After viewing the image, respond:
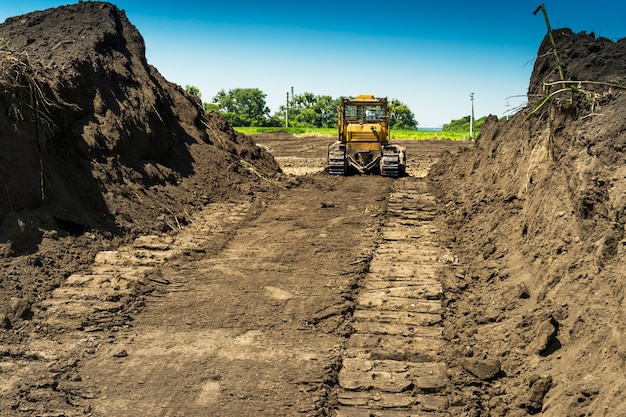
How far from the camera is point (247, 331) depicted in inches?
258

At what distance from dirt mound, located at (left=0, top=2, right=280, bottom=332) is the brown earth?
0.16ft

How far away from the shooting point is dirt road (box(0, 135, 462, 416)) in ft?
17.0

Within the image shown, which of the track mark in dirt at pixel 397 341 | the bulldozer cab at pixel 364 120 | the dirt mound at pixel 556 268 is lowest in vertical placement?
the track mark in dirt at pixel 397 341

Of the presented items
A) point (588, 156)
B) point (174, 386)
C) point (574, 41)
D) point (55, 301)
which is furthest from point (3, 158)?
point (574, 41)

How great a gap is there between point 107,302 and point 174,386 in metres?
2.36

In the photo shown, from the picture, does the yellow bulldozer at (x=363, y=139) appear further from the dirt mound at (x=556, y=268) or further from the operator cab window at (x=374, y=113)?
the dirt mound at (x=556, y=268)

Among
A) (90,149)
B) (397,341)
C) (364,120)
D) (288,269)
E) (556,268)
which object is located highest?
(364,120)

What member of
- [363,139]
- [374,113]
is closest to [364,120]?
[374,113]

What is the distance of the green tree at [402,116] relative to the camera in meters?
87.6

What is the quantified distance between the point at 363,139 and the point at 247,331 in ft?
42.3

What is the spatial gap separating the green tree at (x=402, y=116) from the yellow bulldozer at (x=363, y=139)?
67133 millimetres

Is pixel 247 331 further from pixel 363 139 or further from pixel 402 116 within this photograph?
pixel 402 116

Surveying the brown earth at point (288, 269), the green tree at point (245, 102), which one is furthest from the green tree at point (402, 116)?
the brown earth at point (288, 269)

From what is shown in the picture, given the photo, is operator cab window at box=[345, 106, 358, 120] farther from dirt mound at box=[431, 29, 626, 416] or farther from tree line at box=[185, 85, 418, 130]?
tree line at box=[185, 85, 418, 130]
